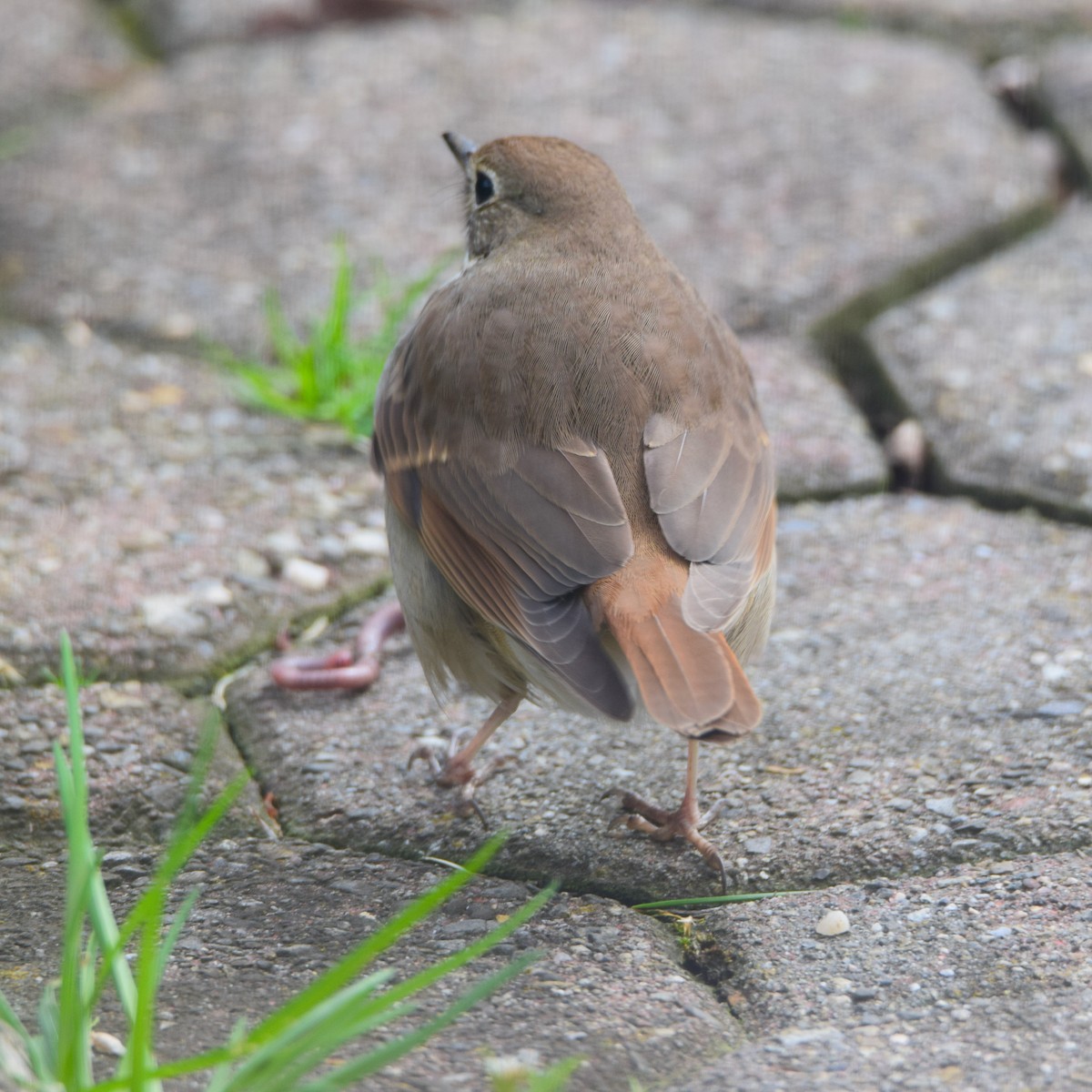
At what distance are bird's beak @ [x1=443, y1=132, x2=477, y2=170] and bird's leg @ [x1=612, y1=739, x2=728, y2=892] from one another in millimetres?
1765

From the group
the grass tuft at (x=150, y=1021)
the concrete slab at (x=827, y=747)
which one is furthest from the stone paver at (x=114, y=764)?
the grass tuft at (x=150, y=1021)

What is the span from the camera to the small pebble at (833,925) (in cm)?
250

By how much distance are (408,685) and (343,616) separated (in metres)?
0.28

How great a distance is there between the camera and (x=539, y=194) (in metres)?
3.61

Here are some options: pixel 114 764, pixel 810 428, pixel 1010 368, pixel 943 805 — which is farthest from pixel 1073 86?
pixel 114 764

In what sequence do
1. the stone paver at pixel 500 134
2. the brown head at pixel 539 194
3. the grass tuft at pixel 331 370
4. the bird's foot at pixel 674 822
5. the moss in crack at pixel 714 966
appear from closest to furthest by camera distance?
the moss in crack at pixel 714 966 → the bird's foot at pixel 674 822 → the brown head at pixel 539 194 → the grass tuft at pixel 331 370 → the stone paver at pixel 500 134

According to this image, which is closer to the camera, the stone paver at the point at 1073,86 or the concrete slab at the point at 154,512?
the concrete slab at the point at 154,512

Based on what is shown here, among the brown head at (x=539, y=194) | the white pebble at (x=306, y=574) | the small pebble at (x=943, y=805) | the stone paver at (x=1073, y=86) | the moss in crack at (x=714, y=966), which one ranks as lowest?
the moss in crack at (x=714, y=966)

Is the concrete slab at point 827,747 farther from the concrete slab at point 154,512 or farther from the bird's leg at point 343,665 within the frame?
the concrete slab at point 154,512

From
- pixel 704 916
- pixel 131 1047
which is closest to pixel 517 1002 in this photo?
pixel 704 916

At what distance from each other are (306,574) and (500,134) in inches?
96.3

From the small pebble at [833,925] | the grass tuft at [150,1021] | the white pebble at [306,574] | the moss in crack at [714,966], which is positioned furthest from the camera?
the white pebble at [306,574]

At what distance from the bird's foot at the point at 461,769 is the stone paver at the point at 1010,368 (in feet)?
5.29

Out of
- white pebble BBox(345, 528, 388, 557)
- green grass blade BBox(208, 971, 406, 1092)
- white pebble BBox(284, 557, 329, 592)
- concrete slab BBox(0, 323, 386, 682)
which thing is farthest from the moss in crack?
white pebble BBox(345, 528, 388, 557)
